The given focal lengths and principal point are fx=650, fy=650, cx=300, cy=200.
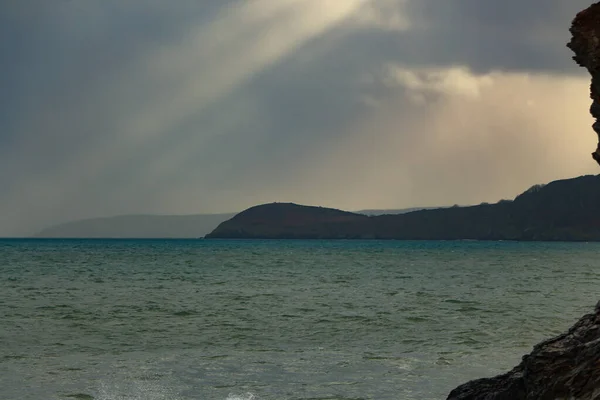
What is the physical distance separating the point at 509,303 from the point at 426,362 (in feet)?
58.3

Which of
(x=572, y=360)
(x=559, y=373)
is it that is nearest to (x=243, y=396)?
(x=559, y=373)

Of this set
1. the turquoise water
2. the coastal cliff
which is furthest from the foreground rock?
the turquoise water

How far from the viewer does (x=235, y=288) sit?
4222 cm

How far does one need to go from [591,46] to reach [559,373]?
14.5 ft

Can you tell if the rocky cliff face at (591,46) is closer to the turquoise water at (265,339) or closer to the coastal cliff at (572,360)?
the coastal cliff at (572,360)

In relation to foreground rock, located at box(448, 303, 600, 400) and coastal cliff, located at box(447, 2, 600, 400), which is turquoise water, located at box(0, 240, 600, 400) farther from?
coastal cliff, located at box(447, 2, 600, 400)

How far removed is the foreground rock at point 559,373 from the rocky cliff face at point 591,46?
2.53 m

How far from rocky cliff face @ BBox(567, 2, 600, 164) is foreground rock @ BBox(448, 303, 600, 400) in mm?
2533

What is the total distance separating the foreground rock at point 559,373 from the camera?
24.3 ft

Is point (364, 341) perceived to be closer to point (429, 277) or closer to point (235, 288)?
point (235, 288)

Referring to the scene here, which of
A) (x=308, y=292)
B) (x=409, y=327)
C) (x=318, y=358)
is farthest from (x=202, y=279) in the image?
(x=318, y=358)

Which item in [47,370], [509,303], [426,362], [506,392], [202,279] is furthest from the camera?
[202,279]

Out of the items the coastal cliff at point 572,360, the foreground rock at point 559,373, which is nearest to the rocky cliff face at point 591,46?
the coastal cliff at point 572,360

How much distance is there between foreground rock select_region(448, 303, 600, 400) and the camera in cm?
740
